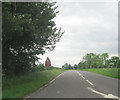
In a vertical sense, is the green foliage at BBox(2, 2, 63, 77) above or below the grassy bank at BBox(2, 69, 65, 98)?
above

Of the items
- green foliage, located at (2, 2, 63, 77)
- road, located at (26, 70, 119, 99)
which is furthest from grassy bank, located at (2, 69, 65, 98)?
green foliage, located at (2, 2, 63, 77)

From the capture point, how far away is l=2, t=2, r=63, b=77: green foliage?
11820 millimetres

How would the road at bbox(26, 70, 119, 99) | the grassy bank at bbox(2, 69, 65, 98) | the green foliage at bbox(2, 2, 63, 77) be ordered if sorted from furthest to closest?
the green foliage at bbox(2, 2, 63, 77), the road at bbox(26, 70, 119, 99), the grassy bank at bbox(2, 69, 65, 98)

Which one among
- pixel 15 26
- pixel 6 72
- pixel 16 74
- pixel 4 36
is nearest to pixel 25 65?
pixel 16 74

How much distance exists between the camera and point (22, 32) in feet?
41.8

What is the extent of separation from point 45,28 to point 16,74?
5.80 meters

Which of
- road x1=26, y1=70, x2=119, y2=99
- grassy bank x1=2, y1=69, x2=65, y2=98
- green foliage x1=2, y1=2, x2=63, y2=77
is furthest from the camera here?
green foliage x1=2, y1=2, x2=63, y2=77

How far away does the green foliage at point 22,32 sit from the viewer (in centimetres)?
1182

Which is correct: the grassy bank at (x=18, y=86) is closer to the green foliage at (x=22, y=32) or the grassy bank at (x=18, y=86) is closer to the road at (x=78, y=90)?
the road at (x=78, y=90)

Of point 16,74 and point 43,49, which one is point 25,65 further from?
point 43,49

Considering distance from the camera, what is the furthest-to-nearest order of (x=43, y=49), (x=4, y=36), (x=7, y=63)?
(x=43, y=49), (x=7, y=63), (x=4, y=36)

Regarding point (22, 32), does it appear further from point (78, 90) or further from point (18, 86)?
point (78, 90)

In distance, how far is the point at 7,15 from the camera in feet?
37.7

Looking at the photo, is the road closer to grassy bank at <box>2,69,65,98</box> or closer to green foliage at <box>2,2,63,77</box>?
grassy bank at <box>2,69,65,98</box>
